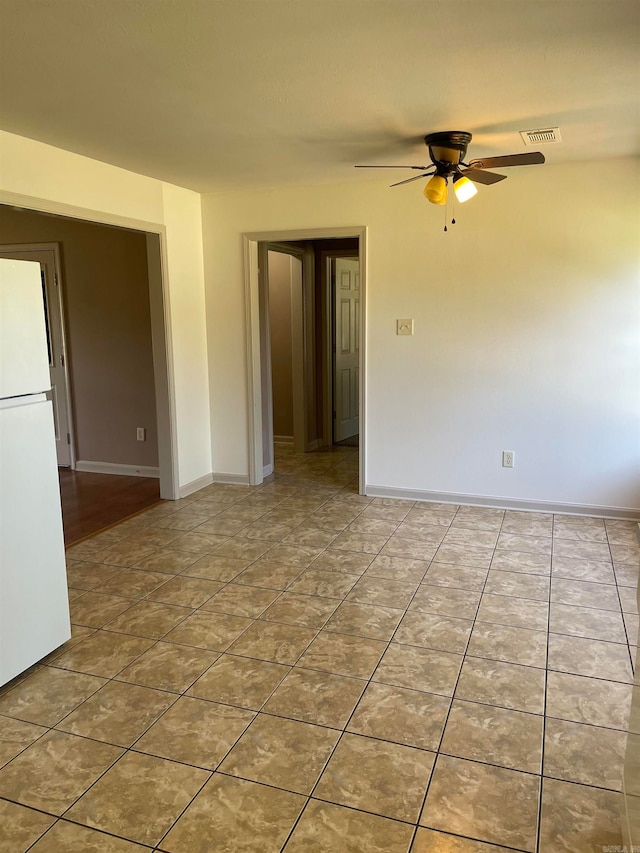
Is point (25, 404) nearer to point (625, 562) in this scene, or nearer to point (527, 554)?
point (527, 554)

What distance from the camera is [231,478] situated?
546cm

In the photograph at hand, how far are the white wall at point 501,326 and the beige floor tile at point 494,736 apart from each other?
2531 mm

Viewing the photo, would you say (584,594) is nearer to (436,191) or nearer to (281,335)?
(436,191)

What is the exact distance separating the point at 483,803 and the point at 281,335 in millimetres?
5557

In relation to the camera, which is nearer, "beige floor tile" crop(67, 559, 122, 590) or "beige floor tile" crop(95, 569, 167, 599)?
"beige floor tile" crop(95, 569, 167, 599)

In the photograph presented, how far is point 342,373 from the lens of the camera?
22.7ft

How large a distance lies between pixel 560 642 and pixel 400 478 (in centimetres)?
226

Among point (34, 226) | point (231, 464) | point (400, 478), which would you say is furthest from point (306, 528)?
point (34, 226)

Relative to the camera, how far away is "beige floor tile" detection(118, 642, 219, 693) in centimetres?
253

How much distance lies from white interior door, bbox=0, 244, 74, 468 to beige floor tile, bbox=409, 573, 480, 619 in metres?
3.98

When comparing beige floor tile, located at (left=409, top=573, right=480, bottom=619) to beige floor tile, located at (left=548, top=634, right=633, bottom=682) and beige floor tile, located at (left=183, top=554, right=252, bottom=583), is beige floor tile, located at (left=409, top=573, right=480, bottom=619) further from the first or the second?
beige floor tile, located at (left=183, top=554, right=252, bottom=583)

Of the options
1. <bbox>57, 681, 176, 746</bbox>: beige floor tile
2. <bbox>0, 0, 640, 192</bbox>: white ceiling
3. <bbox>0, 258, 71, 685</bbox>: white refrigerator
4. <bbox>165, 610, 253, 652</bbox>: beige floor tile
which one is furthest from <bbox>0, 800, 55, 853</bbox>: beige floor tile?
<bbox>0, 0, 640, 192</bbox>: white ceiling

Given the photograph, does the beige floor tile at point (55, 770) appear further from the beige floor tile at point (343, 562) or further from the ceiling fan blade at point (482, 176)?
the ceiling fan blade at point (482, 176)

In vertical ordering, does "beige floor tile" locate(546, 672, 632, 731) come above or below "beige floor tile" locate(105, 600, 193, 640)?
below
